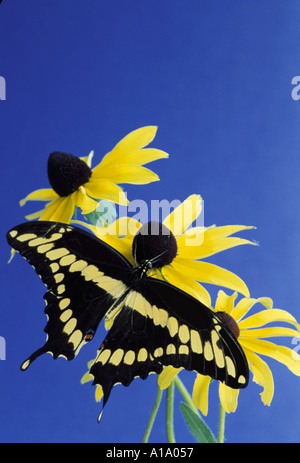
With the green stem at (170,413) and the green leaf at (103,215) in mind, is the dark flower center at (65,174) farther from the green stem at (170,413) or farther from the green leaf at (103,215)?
the green stem at (170,413)

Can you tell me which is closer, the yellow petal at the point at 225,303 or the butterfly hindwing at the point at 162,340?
the butterfly hindwing at the point at 162,340

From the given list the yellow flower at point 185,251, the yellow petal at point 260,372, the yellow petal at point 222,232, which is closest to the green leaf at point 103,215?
the yellow flower at point 185,251

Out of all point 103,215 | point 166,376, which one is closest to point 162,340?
point 166,376

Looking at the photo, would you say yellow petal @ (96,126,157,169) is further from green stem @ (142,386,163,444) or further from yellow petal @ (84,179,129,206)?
green stem @ (142,386,163,444)

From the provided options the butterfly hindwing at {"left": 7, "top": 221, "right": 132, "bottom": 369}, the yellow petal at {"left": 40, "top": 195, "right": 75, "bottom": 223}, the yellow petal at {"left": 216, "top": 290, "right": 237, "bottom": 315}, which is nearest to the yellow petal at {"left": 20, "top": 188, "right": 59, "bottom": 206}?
the yellow petal at {"left": 40, "top": 195, "right": 75, "bottom": 223}

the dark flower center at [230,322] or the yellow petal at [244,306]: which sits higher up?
the yellow petal at [244,306]
